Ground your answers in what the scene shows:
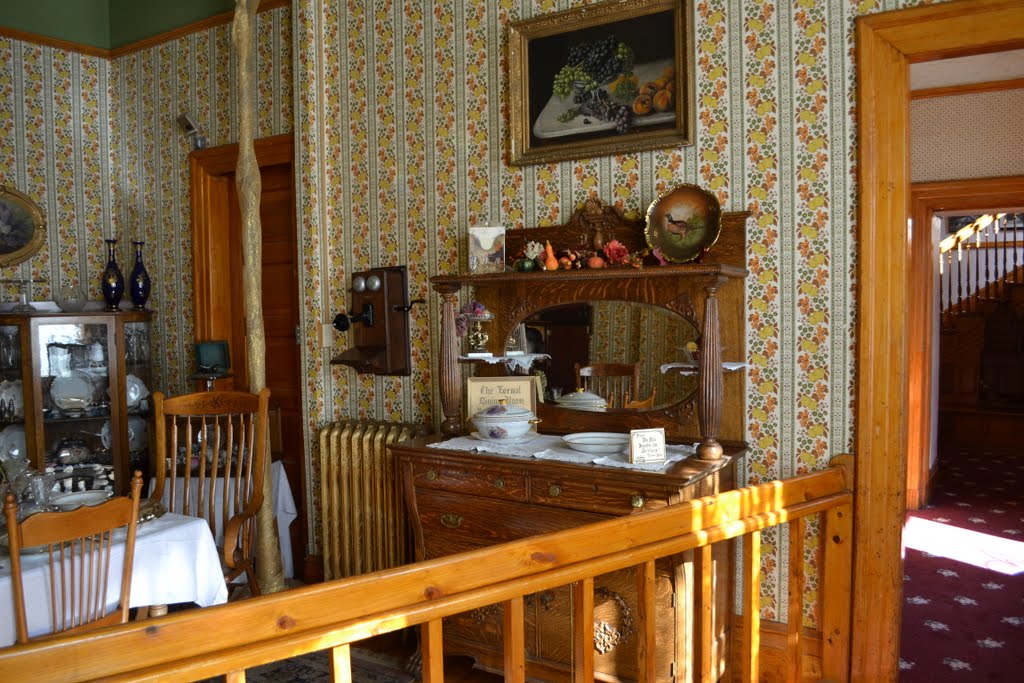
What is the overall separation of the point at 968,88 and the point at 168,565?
5.05 metres

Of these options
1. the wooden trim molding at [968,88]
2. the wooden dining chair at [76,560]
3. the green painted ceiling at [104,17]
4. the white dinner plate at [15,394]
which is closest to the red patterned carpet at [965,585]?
the wooden trim molding at [968,88]

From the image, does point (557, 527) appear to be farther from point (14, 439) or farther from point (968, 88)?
point (968, 88)

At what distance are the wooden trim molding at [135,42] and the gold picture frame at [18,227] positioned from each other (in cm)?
92

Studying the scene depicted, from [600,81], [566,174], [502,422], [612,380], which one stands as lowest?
[502,422]

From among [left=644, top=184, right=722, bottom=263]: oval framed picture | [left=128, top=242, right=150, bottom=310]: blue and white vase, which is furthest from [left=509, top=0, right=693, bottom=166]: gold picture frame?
[left=128, top=242, right=150, bottom=310]: blue and white vase

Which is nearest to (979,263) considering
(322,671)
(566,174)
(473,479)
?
(566,174)

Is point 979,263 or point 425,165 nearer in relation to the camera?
point 425,165

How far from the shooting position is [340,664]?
138cm

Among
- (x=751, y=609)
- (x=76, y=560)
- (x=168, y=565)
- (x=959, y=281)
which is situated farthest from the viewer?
(x=959, y=281)

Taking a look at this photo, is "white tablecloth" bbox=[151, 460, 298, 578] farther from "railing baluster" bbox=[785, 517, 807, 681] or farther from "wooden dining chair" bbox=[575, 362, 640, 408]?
"railing baluster" bbox=[785, 517, 807, 681]

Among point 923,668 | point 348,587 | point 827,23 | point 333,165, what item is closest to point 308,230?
point 333,165

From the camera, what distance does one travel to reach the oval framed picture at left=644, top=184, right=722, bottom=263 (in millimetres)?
3043

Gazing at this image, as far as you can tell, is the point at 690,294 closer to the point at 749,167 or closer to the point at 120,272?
the point at 749,167

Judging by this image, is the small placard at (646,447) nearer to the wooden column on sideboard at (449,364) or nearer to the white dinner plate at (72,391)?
the wooden column on sideboard at (449,364)
